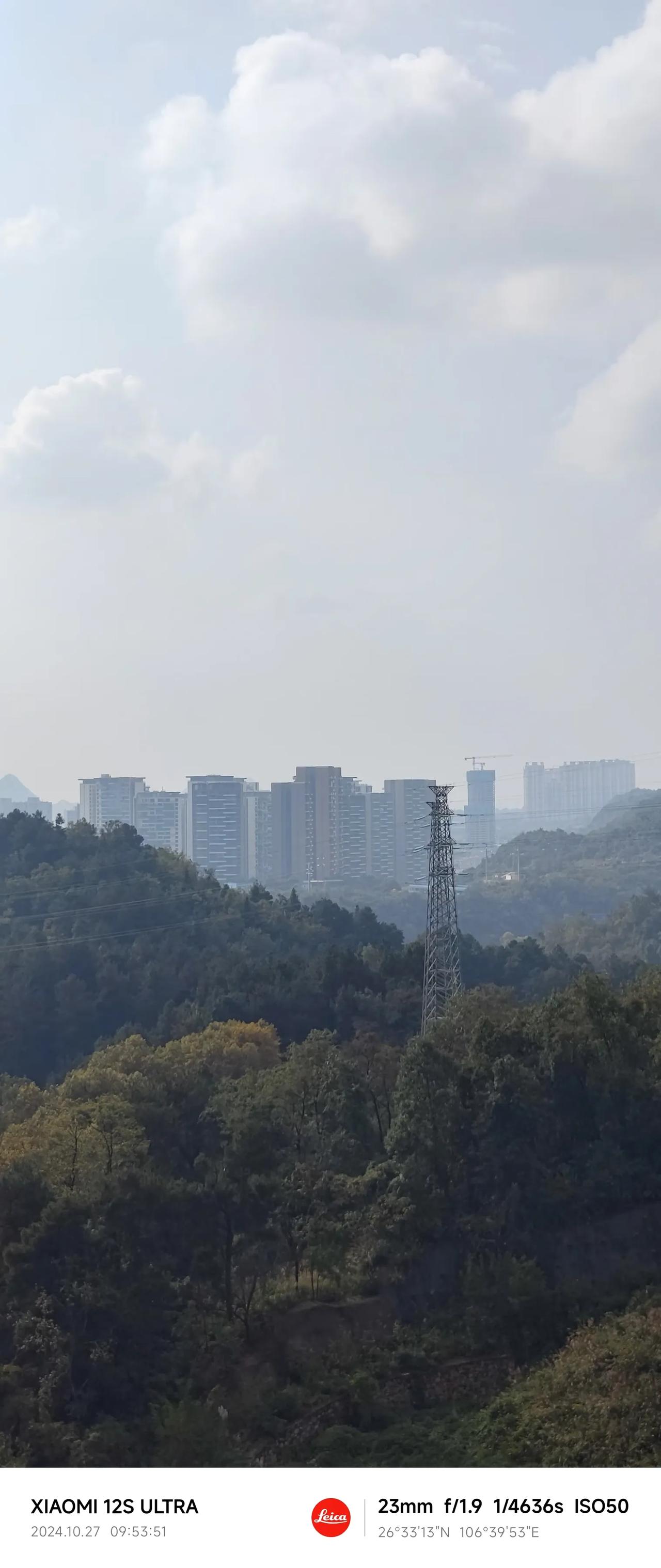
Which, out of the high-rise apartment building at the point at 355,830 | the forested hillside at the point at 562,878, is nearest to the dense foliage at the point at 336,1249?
the forested hillside at the point at 562,878

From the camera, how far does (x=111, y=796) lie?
336 ft

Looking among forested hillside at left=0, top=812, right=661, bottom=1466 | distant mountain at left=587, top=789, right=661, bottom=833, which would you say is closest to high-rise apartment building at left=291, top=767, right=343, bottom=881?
distant mountain at left=587, top=789, right=661, bottom=833

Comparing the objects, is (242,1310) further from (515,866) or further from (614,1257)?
(515,866)

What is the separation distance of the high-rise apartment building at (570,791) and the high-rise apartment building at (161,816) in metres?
72.9

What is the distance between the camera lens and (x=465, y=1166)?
15102 millimetres

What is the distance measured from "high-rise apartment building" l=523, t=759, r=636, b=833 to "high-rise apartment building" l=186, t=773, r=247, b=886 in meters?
75.6

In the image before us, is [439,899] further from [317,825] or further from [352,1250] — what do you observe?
[317,825]

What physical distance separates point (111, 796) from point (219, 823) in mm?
11118

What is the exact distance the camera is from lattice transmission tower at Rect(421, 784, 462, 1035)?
69.8 ft

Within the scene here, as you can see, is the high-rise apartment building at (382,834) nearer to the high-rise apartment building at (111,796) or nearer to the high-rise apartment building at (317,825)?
the high-rise apartment building at (317,825)

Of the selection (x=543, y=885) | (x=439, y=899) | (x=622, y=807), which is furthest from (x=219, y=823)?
(x=439, y=899)
